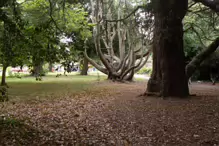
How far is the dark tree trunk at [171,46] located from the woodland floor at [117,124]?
752mm

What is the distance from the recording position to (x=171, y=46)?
981cm

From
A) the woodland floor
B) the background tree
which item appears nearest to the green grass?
the woodland floor

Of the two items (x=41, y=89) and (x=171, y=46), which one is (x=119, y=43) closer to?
(x=41, y=89)

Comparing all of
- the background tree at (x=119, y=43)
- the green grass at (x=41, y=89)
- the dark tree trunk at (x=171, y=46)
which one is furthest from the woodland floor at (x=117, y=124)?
the background tree at (x=119, y=43)

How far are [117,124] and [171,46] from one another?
4.87 m

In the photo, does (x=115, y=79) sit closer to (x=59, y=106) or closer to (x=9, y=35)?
(x=59, y=106)

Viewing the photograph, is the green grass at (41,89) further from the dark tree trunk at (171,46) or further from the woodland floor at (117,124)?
the dark tree trunk at (171,46)

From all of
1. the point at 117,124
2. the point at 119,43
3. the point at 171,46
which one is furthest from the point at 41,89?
the point at 117,124

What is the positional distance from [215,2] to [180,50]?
8.11 feet

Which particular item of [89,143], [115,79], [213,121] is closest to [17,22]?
[89,143]

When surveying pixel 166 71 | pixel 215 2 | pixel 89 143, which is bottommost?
pixel 89 143

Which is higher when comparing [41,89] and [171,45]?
[171,45]

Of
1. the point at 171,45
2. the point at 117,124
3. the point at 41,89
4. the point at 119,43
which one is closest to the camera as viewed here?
the point at 117,124

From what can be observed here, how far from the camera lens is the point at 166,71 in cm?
991
